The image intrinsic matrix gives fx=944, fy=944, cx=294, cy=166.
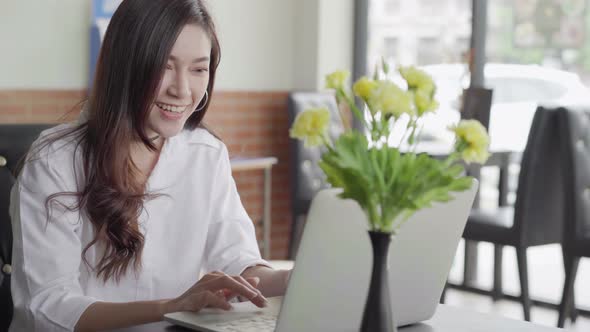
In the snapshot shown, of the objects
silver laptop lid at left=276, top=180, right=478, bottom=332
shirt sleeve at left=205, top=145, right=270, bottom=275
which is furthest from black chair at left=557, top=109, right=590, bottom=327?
silver laptop lid at left=276, top=180, right=478, bottom=332

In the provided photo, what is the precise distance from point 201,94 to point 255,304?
0.47 m

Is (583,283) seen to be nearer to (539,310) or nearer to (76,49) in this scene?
(539,310)

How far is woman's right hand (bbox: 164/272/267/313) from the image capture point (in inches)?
56.2

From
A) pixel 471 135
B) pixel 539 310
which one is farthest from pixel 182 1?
pixel 539 310

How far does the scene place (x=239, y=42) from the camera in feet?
16.4

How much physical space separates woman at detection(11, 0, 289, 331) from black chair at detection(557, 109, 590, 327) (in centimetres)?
211

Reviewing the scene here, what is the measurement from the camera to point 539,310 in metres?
4.51

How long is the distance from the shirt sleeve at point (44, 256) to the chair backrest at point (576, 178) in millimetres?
2460

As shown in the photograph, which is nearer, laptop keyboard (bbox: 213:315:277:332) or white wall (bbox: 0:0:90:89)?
laptop keyboard (bbox: 213:315:277:332)

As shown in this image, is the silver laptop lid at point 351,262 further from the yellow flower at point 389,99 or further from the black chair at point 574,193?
the black chair at point 574,193

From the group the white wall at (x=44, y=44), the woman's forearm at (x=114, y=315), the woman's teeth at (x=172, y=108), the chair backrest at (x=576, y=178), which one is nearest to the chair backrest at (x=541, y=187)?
the chair backrest at (x=576, y=178)

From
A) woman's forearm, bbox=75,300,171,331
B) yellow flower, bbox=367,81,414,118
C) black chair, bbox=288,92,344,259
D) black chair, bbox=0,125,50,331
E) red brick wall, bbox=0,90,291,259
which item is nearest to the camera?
yellow flower, bbox=367,81,414,118

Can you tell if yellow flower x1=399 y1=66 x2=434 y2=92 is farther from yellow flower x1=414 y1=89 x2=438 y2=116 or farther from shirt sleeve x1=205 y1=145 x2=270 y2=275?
shirt sleeve x1=205 y1=145 x2=270 y2=275

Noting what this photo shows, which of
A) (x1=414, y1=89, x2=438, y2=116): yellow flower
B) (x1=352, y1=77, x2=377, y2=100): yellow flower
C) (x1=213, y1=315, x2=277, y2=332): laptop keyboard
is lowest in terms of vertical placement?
(x1=213, y1=315, x2=277, y2=332): laptop keyboard
